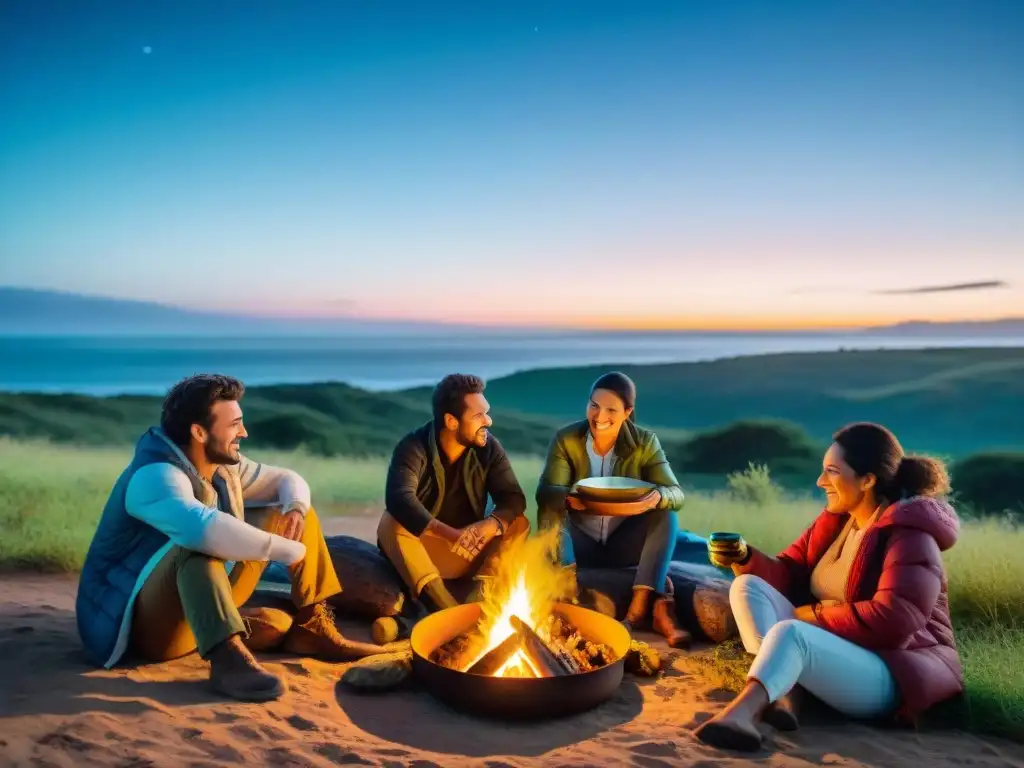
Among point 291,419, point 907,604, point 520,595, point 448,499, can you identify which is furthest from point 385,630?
point 291,419

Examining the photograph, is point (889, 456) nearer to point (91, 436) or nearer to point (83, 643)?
point (83, 643)

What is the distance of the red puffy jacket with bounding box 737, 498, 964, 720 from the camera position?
3840mm

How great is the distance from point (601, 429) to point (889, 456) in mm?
2099

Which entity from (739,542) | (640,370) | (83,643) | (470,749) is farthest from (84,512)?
(640,370)

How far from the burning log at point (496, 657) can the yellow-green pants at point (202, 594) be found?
1049 mm

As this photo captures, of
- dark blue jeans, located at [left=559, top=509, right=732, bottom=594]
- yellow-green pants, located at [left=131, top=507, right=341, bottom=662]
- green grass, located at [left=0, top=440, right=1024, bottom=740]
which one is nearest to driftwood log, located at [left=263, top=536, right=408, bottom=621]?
yellow-green pants, located at [left=131, top=507, right=341, bottom=662]

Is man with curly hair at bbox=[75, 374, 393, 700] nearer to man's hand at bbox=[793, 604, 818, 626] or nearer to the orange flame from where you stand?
the orange flame

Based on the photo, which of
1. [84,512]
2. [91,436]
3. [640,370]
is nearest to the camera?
[84,512]

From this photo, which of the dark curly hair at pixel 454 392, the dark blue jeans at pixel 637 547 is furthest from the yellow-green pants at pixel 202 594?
→ the dark blue jeans at pixel 637 547

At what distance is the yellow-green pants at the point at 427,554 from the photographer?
214 inches

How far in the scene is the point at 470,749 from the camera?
151 inches

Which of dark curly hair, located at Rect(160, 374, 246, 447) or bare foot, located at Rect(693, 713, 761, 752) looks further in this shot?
dark curly hair, located at Rect(160, 374, 246, 447)

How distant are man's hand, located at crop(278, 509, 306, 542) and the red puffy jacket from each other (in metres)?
2.78

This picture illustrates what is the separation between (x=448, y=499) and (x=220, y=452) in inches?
71.2
